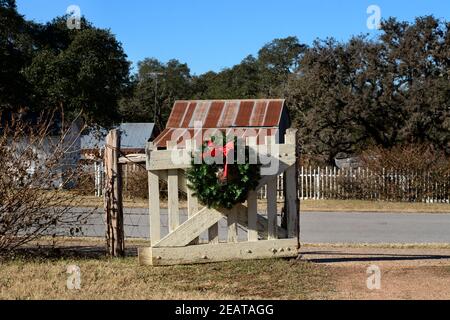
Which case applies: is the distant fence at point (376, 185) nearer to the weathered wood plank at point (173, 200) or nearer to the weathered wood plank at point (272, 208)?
the weathered wood plank at point (272, 208)

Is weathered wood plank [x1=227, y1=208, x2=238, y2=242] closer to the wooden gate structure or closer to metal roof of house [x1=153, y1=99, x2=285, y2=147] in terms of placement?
the wooden gate structure

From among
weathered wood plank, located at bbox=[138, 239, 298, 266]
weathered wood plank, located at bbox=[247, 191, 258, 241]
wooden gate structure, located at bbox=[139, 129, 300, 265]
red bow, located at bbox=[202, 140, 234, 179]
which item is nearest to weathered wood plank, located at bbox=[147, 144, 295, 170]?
wooden gate structure, located at bbox=[139, 129, 300, 265]

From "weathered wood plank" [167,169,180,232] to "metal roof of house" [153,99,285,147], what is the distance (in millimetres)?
18519

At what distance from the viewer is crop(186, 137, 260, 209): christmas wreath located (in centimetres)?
872

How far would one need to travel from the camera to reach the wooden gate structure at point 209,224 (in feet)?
29.0

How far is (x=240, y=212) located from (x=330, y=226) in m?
8.05

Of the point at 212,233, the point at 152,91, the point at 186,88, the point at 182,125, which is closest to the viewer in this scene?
the point at 212,233

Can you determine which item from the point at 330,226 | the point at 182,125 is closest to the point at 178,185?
the point at 330,226

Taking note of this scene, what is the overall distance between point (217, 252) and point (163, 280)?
1191 mm

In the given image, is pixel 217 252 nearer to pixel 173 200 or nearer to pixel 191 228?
pixel 191 228

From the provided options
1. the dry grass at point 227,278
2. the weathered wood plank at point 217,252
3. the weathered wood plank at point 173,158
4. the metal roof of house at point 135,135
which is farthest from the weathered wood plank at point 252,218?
the metal roof of house at point 135,135

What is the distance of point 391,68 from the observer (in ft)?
104

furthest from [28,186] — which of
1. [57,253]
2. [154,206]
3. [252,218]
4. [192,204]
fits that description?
[252,218]

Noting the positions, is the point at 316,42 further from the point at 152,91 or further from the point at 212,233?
the point at 152,91
